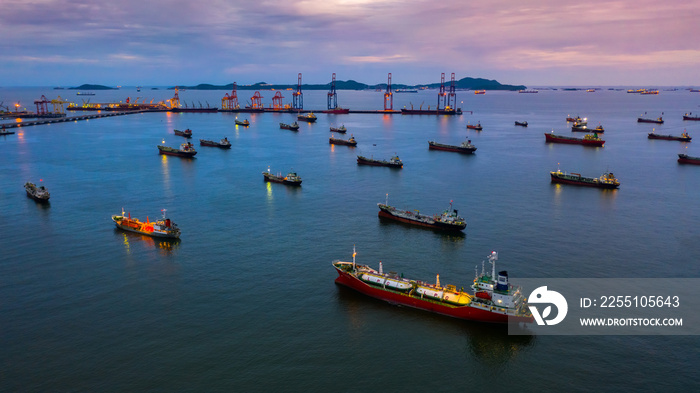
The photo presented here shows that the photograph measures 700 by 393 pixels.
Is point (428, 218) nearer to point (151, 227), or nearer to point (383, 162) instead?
point (151, 227)

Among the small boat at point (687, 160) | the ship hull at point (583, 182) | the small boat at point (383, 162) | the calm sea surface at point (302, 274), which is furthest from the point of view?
the small boat at point (687, 160)

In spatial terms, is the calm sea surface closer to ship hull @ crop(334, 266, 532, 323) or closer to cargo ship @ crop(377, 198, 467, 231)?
ship hull @ crop(334, 266, 532, 323)

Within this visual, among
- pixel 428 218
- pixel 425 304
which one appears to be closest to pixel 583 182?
pixel 428 218

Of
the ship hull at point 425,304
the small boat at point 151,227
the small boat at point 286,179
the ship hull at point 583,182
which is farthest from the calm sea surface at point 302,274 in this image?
the small boat at point 286,179

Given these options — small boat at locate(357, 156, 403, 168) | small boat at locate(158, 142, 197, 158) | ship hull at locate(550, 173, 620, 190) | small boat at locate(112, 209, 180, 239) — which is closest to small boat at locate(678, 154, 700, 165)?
ship hull at locate(550, 173, 620, 190)

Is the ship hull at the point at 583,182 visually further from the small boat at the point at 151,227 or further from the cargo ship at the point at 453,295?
the small boat at the point at 151,227
